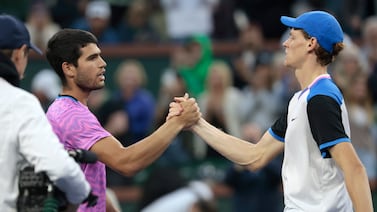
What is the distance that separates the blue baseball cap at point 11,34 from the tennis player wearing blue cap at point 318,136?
1.23 m

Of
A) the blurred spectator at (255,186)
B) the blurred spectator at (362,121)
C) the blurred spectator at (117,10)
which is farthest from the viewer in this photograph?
the blurred spectator at (117,10)

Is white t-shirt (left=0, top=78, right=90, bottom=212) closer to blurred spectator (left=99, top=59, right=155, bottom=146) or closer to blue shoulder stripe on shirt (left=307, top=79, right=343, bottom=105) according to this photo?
blue shoulder stripe on shirt (left=307, top=79, right=343, bottom=105)

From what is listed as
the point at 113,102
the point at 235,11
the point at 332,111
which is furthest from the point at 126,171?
the point at 235,11

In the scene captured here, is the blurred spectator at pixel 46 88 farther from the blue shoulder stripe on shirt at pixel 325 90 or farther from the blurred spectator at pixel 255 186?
the blue shoulder stripe on shirt at pixel 325 90

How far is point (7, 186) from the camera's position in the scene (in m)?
6.59

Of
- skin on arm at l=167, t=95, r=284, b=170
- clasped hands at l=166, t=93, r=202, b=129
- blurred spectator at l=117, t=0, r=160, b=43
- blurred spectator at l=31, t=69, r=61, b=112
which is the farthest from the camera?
blurred spectator at l=117, t=0, r=160, b=43

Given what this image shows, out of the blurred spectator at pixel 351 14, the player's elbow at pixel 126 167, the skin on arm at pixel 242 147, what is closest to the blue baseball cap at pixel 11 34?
the player's elbow at pixel 126 167

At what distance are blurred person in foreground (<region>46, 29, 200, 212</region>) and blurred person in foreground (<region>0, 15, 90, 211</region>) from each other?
1.81 ft

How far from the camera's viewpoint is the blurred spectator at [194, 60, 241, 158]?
13570mm

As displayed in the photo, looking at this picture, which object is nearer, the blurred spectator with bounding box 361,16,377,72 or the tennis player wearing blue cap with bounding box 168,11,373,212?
the tennis player wearing blue cap with bounding box 168,11,373,212

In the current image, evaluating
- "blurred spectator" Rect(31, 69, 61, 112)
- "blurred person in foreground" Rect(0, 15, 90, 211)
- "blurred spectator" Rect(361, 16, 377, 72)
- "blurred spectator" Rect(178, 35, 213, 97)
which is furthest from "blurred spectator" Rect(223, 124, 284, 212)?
"blurred person in foreground" Rect(0, 15, 90, 211)

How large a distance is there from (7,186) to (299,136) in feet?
6.06

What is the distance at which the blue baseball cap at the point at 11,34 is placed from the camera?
686cm

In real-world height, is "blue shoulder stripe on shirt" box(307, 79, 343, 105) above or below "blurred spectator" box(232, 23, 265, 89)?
above
